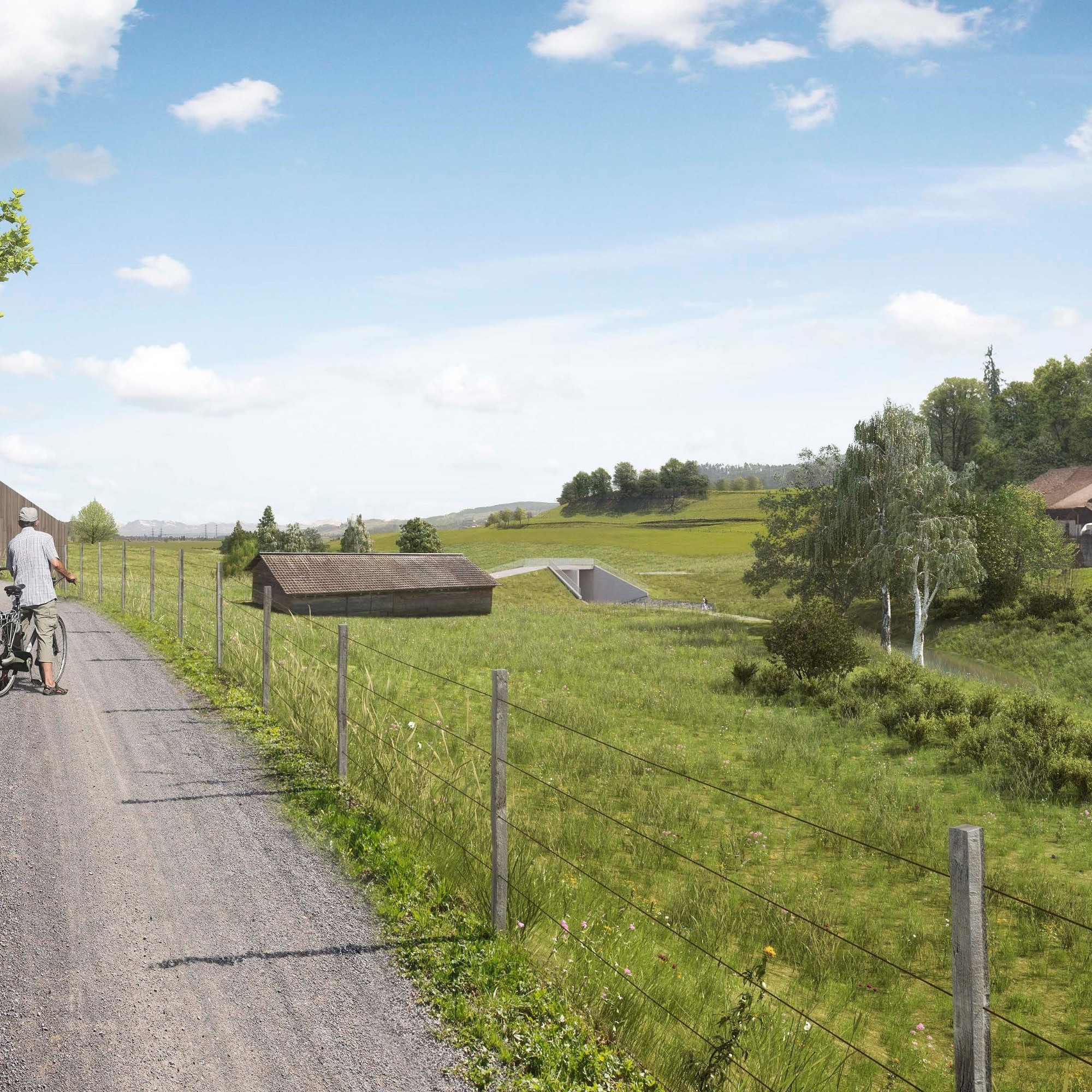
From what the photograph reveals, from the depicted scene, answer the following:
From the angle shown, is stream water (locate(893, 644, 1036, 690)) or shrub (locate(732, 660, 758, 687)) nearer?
shrub (locate(732, 660, 758, 687))

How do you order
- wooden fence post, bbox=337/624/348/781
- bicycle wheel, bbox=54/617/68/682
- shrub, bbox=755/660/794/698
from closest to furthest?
wooden fence post, bbox=337/624/348/781 → bicycle wheel, bbox=54/617/68/682 → shrub, bbox=755/660/794/698

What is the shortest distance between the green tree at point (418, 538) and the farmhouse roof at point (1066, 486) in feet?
172

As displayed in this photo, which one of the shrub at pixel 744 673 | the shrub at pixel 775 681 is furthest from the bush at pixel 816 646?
the shrub at pixel 744 673

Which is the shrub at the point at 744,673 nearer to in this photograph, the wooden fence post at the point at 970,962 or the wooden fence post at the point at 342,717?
the wooden fence post at the point at 342,717

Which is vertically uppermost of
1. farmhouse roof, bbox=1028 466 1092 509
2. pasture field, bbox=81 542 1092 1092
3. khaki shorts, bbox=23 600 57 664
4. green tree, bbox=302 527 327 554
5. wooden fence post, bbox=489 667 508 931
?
farmhouse roof, bbox=1028 466 1092 509

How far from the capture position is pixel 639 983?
5273 mm

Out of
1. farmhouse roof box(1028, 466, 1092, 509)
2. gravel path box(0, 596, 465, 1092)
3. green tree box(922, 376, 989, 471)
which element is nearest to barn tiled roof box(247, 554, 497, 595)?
gravel path box(0, 596, 465, 1092)

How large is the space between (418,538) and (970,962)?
274 feet

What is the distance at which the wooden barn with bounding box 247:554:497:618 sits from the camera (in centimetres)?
3953

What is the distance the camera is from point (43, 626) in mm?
11156

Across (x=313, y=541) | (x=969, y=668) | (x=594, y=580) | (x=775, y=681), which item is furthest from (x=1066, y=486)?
(x=313, y=541)

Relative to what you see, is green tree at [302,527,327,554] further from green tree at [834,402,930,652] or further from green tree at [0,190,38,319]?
green tree at [0,190,38,319]

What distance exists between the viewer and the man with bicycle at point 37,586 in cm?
1098

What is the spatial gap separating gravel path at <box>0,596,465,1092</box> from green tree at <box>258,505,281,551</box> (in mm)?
87873
